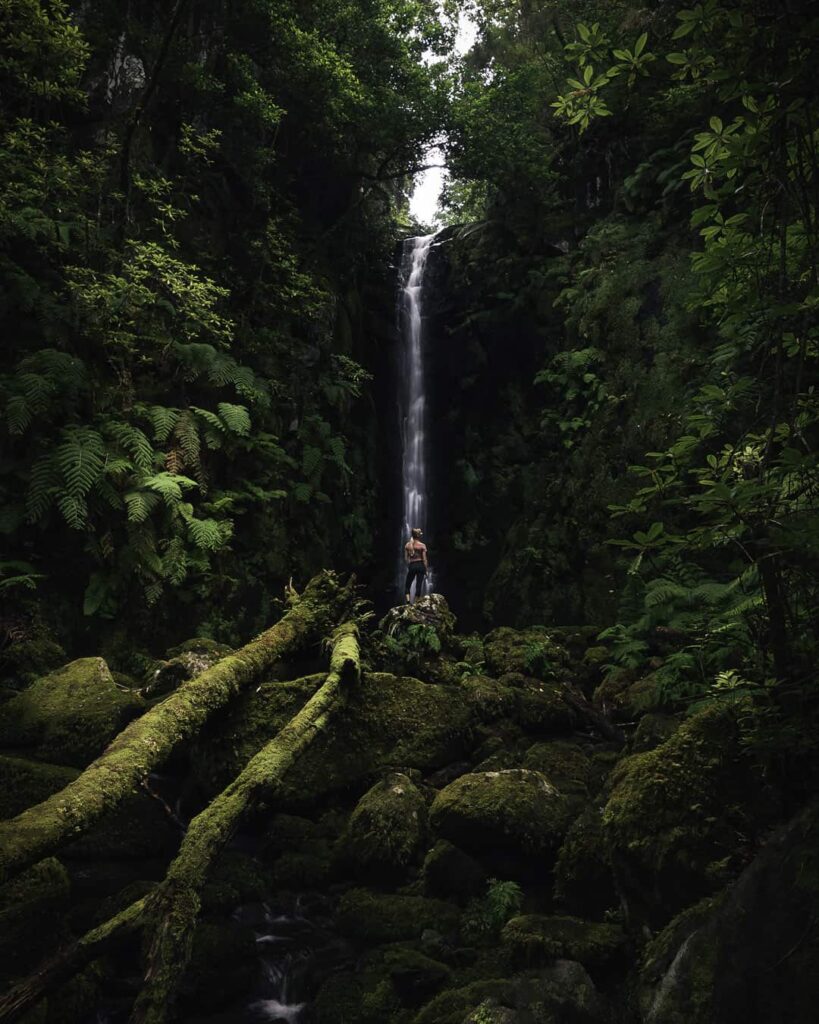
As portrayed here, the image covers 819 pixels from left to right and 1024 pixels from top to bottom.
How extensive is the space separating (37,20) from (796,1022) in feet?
37.4

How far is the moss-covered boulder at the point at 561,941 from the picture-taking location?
11.1 feet

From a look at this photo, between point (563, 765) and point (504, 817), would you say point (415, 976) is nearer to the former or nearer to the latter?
point (504, 817)

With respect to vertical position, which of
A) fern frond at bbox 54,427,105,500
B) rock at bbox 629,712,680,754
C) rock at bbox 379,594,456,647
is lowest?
rock at bbox 629,712,680,754

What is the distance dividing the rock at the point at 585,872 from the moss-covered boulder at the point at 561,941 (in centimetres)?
23

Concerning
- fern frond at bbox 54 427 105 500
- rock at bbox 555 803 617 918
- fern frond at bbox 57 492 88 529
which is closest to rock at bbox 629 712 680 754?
rock at bbox 555 803 617 918

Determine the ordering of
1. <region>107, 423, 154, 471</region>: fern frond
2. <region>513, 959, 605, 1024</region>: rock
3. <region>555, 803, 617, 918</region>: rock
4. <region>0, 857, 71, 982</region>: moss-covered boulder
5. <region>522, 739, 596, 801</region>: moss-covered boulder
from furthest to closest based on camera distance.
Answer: <region>107, 423, 154, 471</region>: fern frond
<region>522, 739, 596, 801</region>: moss-covered boulder
<region>555, 803, 617, 918</region>: rock
<region>0, 857, 71, 982</region>: moss-covered boulder
<region>513, 959, 605, 1024</region>: rock

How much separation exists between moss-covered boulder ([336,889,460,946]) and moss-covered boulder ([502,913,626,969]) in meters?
0.62

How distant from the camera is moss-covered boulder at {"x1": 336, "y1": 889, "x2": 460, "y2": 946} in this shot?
4164 mm

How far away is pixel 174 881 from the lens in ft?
10.5

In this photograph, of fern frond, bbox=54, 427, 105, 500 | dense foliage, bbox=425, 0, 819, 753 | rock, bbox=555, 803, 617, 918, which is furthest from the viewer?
fern frond, bbox=54, 427, 105, 500

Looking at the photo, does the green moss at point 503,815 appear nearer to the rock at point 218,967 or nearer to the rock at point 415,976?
the rock at point 415,976

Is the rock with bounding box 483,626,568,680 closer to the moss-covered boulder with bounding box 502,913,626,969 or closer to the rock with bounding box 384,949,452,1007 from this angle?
the moss-covered boulder with bounding box 502,913,626,969

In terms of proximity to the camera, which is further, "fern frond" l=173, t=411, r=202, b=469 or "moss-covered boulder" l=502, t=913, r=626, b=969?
"fern frond" l=173, t=411, r=202, b=469

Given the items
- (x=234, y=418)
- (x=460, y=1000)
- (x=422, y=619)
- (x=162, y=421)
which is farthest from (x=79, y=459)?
(x=460, y=1000)
